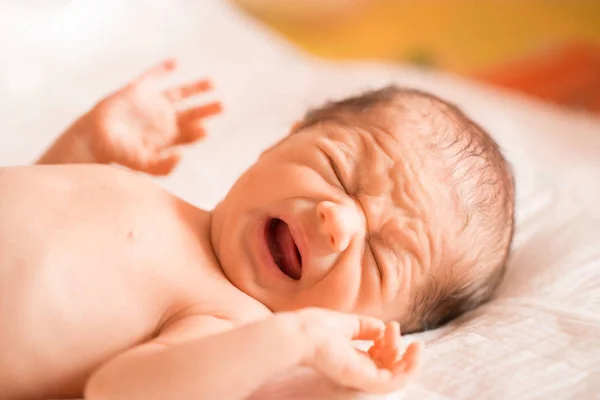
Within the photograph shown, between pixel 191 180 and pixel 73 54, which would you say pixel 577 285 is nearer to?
pixel 191 180

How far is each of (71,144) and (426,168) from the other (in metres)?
0.64

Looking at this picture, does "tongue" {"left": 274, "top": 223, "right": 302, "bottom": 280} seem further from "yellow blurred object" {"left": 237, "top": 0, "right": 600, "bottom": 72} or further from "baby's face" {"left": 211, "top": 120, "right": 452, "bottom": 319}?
"yellow blurred object" {"left": 237, "top": 0, "right": 600, "bottom": 72}


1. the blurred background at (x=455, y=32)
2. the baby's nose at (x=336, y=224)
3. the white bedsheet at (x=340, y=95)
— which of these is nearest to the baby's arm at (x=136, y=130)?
the white bedsheet at (x=340, y=95)

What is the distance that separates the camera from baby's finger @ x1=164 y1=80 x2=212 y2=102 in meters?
1.36

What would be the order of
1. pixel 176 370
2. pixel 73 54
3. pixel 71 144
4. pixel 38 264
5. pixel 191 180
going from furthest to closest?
pixel 73 54 < pixel 191 180 < pixel 71 144 < pixel 38 264 < pixel 176 370

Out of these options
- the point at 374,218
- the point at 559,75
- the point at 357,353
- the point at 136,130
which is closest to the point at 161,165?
the point at 136,130

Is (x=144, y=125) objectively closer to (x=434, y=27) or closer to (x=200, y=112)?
(x=200, y=112)

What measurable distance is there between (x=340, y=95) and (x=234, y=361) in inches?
46.2

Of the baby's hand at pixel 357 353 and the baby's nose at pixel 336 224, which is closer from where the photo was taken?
the baby's hand at pixel 357 353

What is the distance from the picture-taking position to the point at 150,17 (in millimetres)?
2021

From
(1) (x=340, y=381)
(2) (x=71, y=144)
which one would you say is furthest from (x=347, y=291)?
(2) (x=71, y=144)

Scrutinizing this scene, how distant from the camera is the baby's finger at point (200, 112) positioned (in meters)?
1.34

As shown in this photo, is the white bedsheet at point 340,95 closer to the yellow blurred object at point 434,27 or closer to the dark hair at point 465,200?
the dark hair at point 465,200

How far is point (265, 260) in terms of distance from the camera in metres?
1.02
